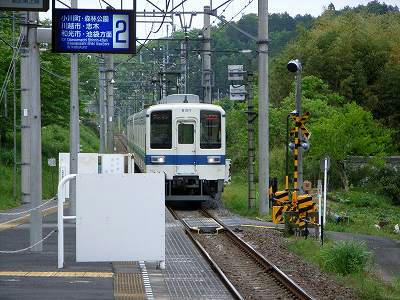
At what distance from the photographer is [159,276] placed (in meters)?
12.0

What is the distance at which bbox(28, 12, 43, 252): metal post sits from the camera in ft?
44.9

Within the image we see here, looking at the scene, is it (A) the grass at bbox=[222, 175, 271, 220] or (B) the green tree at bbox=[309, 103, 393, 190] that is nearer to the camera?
(A) the grass at bbox=[222, 175, 271, 220]

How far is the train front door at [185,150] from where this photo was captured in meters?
24.1

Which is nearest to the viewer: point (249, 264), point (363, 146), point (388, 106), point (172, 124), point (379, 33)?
point (249, 264)

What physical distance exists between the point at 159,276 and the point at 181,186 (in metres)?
12.8

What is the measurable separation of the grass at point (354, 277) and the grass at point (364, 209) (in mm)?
6240

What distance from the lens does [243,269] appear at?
13.7 metres

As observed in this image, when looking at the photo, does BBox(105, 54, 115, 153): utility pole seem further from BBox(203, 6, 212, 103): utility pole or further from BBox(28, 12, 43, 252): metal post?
BBox(28, 12, 43, 252): metal post

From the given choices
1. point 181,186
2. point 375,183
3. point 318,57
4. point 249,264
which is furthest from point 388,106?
point 249,264

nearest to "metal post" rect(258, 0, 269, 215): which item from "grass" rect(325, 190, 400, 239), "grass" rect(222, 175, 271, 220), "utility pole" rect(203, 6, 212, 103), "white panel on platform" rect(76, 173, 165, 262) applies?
"grass" rect(222, 175, 271, 220)

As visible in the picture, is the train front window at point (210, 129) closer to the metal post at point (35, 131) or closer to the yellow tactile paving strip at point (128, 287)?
the metal post at point (35, 131)

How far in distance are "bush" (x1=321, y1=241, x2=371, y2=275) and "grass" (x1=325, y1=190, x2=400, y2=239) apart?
8327 mm

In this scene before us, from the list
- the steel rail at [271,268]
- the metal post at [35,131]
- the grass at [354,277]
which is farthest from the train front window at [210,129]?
the metal post at [35,131]

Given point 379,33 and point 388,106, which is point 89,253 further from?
point 379,33
